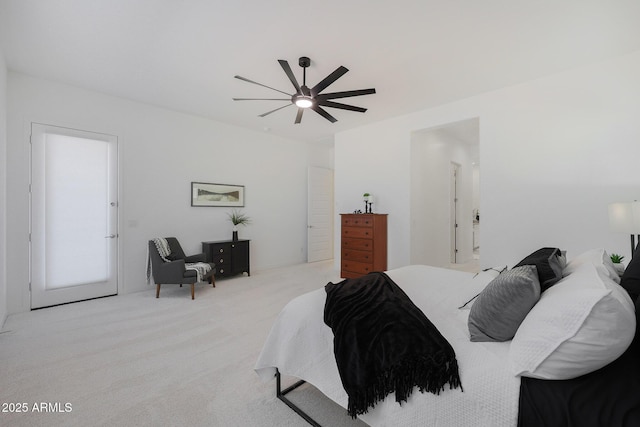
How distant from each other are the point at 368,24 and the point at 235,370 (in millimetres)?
3091

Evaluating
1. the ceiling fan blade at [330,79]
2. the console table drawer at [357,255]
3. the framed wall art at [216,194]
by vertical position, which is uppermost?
the ceiling fan blade at [330,79]

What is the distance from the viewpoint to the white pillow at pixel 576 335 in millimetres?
974

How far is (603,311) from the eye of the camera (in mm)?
986

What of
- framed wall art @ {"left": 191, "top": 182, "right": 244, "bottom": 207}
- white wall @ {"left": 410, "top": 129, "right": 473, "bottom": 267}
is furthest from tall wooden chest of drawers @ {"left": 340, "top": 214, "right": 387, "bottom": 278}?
framed wall art @ {"left": 191, "top": 182, "right": 244, "bottom": 207}

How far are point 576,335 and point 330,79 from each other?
2.60 m

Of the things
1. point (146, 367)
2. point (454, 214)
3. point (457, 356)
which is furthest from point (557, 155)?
point (146, 367)

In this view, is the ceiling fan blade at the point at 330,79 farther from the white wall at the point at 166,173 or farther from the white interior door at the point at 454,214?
the white interior door at the point at 454,214

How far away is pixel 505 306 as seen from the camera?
4.37ft

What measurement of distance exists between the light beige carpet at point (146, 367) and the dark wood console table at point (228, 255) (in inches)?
43.2

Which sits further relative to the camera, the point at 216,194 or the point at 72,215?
the point at 216,194

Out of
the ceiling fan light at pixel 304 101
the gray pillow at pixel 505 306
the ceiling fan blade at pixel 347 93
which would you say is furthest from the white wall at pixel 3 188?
the gray pillow at pixel 505 306

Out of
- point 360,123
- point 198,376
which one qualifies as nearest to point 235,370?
point 198,376

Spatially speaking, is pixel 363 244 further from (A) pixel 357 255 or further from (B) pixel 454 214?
(B) pixel 454 214

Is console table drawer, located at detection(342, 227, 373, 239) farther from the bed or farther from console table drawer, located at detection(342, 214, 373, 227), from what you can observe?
the bed
